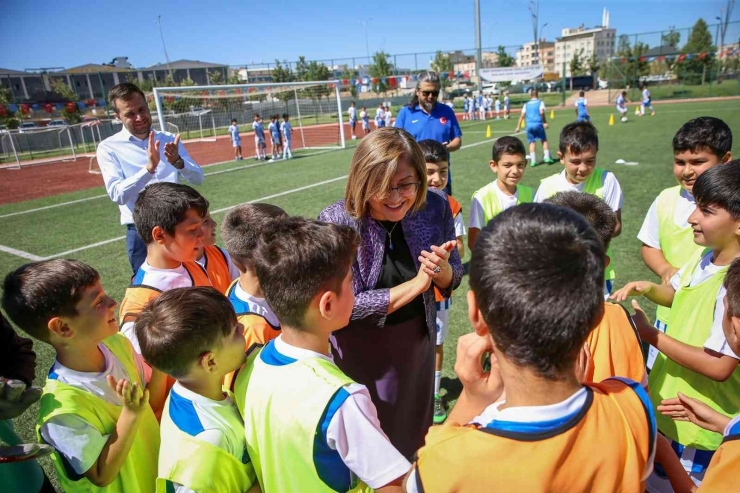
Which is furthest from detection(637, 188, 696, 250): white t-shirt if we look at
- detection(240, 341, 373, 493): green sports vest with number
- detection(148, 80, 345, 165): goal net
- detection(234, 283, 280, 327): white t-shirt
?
detection(148, 80, 345, 165): goal net

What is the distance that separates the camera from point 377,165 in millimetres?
2105

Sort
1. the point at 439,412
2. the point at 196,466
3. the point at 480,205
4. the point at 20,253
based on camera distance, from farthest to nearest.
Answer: the point at 20,253 → the point at 480,205 → the point at 439,412 → the point at 196,466

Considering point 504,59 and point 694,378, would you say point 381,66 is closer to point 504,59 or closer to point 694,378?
point 504,59

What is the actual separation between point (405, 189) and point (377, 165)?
187mm

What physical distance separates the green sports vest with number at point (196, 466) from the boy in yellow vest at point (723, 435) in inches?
53.8

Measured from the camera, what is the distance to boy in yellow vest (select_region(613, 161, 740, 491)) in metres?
1.84

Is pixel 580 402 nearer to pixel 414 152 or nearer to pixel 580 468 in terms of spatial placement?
pixel 580 468

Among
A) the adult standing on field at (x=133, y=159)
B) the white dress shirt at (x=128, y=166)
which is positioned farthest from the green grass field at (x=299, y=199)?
the white dress shirt at (x=128, y=166)

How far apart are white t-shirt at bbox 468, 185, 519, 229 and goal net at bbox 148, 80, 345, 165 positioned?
704 inches

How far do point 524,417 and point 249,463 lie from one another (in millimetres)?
1061

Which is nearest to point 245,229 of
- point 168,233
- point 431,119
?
point 168,233

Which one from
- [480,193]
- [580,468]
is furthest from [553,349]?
[480,193]

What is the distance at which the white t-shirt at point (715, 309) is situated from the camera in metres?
1.77

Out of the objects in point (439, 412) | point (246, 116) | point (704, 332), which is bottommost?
point (439, 412)
